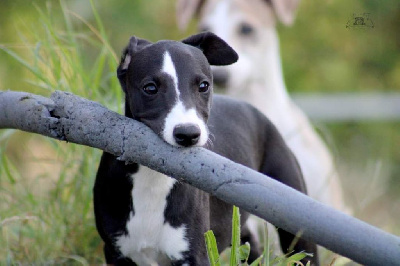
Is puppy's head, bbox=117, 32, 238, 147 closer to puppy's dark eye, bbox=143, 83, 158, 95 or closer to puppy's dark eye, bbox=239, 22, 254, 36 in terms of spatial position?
puppy's dark eye, bbox=143, 83, 158, 95

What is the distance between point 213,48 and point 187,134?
70 centimetres

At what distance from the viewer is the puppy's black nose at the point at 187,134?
2.47 m

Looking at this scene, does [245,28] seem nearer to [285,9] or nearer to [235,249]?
[285,9]

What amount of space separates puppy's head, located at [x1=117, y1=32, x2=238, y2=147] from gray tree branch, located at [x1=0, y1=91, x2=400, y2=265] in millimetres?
68

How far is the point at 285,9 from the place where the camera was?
538 cm

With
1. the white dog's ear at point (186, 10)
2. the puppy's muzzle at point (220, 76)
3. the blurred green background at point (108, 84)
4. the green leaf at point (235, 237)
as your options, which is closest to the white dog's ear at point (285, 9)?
the white dog's ear at point (186, 10)

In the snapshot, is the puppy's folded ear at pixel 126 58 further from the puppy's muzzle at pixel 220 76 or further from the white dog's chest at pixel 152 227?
the puppy's muzzle at pixel 220 76

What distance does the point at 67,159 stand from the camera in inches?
151

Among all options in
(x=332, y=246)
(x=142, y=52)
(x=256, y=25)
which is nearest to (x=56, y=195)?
(x=142, y=52)

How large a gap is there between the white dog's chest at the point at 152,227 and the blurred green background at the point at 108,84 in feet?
1.89

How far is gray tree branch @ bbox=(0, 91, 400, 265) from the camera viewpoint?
2336 mm

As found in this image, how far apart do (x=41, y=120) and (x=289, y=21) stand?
3001 mm

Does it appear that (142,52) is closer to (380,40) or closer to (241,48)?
(241,48)

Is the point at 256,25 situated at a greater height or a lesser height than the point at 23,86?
greater
